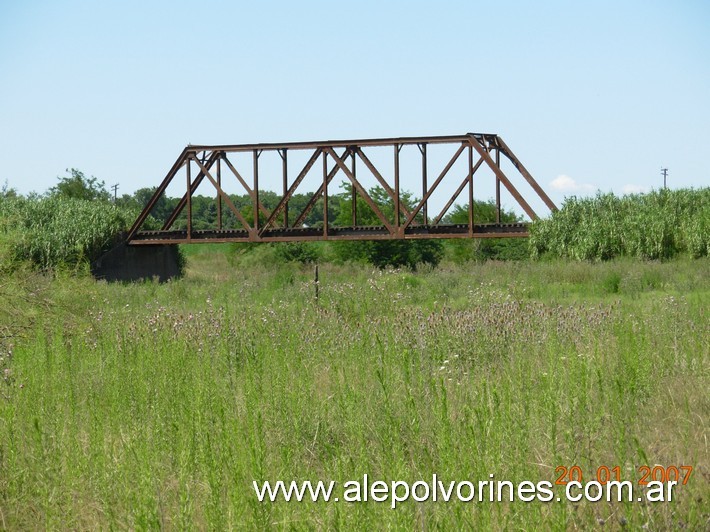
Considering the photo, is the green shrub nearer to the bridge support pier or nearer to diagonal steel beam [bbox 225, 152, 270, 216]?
the bridge support pier

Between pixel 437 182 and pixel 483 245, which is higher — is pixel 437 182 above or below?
above

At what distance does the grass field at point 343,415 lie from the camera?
3.85 meters

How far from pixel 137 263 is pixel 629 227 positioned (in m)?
15.3

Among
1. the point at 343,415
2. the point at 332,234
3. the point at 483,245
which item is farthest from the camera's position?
the point at 483,245

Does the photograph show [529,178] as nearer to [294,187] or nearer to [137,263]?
[294,187]

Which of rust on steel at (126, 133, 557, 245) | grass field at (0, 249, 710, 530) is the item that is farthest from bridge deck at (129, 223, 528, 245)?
grass field at (0, 249, 710, 530)

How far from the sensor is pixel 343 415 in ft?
16.3

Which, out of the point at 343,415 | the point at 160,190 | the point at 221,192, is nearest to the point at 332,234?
the point at 221,192

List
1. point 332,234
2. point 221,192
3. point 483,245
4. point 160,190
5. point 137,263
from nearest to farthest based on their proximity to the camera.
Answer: point 332,234 < point 221,192 < point 160,190 < point 137,263 < point 483,245

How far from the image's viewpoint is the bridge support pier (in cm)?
2675

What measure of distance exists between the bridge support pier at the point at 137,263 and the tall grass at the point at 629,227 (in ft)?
38.4

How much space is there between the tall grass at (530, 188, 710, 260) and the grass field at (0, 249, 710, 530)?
40.6 feet

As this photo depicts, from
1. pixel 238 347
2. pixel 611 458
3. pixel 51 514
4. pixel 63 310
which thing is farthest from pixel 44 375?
pixel 611 458

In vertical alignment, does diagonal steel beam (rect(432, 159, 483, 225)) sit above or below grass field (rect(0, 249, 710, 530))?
above
